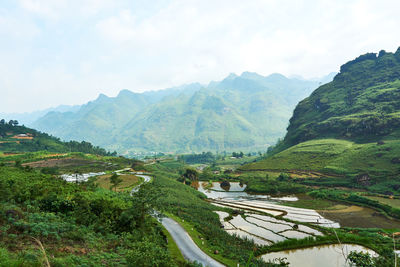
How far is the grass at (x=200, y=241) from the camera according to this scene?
29.3 metres

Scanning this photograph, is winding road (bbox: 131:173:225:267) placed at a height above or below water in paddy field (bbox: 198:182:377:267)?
above

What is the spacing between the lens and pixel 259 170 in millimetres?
144875

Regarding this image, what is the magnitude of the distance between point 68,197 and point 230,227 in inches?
1399

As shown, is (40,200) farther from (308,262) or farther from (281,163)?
(281,163)

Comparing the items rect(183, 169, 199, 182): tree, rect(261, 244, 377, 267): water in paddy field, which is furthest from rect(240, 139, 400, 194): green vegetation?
rect(261, 244, 377, 267): water in paddy field

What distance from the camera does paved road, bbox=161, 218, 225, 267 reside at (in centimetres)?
2869

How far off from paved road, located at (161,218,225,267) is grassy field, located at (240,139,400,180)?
3934 inches

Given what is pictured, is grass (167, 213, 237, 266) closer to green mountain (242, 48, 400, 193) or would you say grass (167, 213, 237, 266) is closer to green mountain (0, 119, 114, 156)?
green mountain (242, 48, 400, 193)

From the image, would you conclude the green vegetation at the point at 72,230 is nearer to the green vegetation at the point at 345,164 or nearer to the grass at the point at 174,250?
the grass at the point at 174,250

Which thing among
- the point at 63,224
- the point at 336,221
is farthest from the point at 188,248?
the point at 336,221

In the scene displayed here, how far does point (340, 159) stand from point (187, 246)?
390 ft

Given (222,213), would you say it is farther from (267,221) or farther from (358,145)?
(358,145)

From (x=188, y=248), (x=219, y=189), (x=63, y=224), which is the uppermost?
(x=63, y=224)

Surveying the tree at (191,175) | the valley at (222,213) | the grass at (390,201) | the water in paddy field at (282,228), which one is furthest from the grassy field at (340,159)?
the water in paddy field at (282,228)
